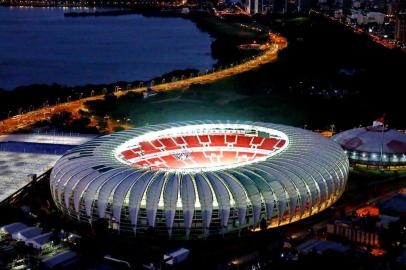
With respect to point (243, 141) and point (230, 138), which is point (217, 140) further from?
point (243, 141)

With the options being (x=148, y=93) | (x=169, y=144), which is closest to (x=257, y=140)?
(x=169, y=144)

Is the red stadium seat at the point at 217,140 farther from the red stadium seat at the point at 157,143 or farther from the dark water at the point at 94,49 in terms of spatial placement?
the dark water at the point at 94,49

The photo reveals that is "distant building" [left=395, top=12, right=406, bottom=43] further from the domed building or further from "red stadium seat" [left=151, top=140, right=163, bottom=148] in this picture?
"red stadium seat" [left=151, top=140, right=163, bottom=148]

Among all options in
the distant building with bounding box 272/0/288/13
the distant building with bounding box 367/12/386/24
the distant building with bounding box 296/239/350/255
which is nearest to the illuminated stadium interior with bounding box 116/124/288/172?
the distant building with bounding box 296/239/350/255

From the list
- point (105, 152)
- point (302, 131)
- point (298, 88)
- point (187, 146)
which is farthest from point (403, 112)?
point (105, 152)

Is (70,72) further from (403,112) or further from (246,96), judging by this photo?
(403,112)

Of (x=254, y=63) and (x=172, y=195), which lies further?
(x=254, y=63)
